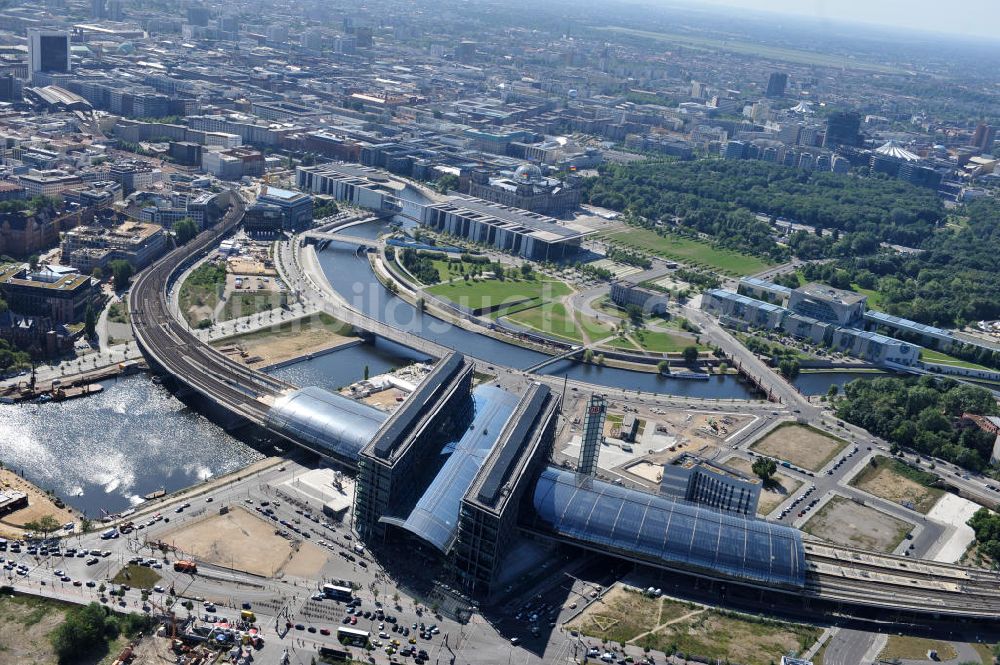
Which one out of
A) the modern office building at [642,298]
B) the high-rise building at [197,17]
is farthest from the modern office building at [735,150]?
the high-rise building at [197,17]

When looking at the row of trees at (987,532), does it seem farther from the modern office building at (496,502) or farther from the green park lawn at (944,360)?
the green park lawn at (944,360)

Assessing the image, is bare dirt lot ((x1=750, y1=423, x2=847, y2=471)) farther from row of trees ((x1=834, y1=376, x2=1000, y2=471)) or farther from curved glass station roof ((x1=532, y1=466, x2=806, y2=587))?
curved glass station roof ((x1=532, y1=466, x2=806, y2=587))

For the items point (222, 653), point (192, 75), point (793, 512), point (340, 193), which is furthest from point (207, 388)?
point (192, 75)

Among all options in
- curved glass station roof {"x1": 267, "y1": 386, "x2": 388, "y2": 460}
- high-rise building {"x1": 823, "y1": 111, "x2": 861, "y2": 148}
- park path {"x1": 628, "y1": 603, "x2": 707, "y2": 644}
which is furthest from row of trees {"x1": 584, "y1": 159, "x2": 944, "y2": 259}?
park path {"x1": 628, "y1": 603, "x2": 707, "y2": 644}

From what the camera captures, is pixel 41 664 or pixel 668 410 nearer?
pixel 41 664

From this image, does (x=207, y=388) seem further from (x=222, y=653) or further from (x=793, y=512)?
(x=793, y=512)

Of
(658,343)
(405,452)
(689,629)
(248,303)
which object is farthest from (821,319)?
(405,452)

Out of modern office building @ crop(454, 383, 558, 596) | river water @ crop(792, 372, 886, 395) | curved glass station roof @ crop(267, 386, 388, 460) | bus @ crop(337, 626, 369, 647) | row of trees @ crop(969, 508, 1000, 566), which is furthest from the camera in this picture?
river water @ crop(792, 372, 886, 395)
